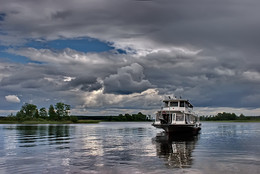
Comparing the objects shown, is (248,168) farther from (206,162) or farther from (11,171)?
(11,171)

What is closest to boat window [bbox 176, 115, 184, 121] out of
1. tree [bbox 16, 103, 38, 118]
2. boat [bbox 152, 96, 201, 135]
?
boat [bbox 152, 96, 201, 135]

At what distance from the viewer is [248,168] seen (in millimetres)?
22578

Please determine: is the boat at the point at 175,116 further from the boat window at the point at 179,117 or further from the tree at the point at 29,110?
the tree at the point at 29,110

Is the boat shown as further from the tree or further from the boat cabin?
the tree

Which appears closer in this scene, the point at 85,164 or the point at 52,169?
the point at 52,169

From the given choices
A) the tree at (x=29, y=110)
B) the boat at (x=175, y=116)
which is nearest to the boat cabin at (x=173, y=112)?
the boat at (x=175, y=116)

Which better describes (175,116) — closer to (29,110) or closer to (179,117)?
(179,117)

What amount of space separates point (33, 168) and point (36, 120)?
6800 inches

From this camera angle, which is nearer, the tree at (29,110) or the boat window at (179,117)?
the boat window at (179,117)

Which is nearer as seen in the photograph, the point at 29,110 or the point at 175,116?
the point at 175,116

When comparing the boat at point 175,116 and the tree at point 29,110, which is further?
the tree at point 29,110

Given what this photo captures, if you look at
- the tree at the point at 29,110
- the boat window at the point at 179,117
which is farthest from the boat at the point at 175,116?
the tree at the point at 29,110

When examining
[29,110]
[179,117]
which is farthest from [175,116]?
[29,110]

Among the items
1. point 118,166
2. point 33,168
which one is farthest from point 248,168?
point 33,168
